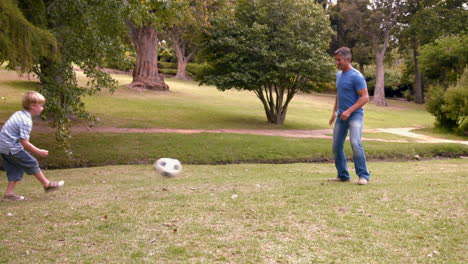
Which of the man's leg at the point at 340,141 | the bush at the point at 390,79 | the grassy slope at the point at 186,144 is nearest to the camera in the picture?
the man's leg at the point at 340,141

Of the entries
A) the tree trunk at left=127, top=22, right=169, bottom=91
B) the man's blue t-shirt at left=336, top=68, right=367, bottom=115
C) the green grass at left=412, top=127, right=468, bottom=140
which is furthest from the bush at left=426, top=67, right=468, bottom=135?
the tree trunk at left=127, top=22, right=169, bottom=91

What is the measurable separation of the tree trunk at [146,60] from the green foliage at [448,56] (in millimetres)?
20560

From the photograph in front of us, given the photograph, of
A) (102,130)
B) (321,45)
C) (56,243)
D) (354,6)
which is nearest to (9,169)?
(56,243)

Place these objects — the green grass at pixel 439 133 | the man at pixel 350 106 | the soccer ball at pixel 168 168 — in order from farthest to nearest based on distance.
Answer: the green grass at pixel 439 133 → the soccer ball at pixel 168 168 → the man at pixel 350 106

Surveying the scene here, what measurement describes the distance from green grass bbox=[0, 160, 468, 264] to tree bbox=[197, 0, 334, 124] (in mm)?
11515

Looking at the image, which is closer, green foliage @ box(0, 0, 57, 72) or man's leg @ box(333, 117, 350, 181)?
man's leg @ box(333, 117, 350, 181)

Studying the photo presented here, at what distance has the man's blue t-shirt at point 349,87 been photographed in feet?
22.8

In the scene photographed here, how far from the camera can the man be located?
6906 mm

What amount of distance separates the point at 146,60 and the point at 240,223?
2647 centimetres

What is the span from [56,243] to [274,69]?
15.7 metres

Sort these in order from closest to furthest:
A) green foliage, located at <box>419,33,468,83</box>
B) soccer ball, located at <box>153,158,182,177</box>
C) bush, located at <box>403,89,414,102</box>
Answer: soccer ball, located at <box>153,158,182,177</box>
green foliage, located at <box>419,33,468,83</box>
bush, located at <box>403,89,414,102</box>

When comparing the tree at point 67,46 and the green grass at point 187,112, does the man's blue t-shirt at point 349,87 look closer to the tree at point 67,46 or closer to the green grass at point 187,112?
the tree at point 67,46

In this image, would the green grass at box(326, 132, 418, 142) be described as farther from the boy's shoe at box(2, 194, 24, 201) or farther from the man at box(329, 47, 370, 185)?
the boy's shoe at box(2, 194, 24, 201)

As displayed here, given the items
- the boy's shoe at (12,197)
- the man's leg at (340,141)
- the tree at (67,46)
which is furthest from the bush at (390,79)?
the boy's shoe at (12,197)
